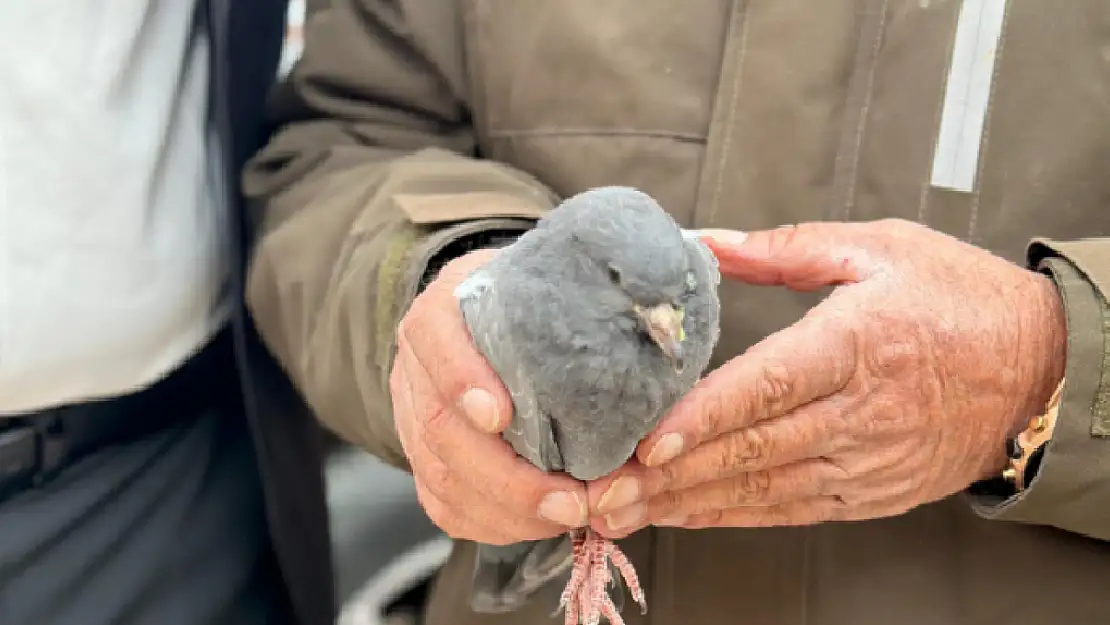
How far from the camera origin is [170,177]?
104 centimetres

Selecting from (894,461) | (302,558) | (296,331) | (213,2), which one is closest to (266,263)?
(296,331)

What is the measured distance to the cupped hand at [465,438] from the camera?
75 cm

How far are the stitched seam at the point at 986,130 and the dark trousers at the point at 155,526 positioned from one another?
0.94 m

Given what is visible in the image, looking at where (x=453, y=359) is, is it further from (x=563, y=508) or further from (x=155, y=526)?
(x=155, y=526)

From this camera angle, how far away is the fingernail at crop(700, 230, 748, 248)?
2.77 ft

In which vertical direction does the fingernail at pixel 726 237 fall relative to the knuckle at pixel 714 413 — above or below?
above

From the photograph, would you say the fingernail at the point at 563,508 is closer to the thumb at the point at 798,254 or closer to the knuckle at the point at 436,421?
the knuckle at the point at 436,421

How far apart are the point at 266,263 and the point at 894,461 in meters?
0.77

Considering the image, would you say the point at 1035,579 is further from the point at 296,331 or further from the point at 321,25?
the point at 321,25

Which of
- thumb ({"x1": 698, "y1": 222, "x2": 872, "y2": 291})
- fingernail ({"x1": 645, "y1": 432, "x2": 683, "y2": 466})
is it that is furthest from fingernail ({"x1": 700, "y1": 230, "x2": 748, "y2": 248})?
fingernail ({"x1": 645, "y1": 432, "x2": 683, "y2": 466})

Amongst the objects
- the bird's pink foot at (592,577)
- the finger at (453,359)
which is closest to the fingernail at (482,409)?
the finger at (453,359)

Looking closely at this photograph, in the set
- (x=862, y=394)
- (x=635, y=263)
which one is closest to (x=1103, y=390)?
(x=862, y=394)

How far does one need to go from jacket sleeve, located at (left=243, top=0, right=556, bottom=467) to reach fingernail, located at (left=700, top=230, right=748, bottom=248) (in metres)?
0.20

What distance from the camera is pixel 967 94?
0.87 m
